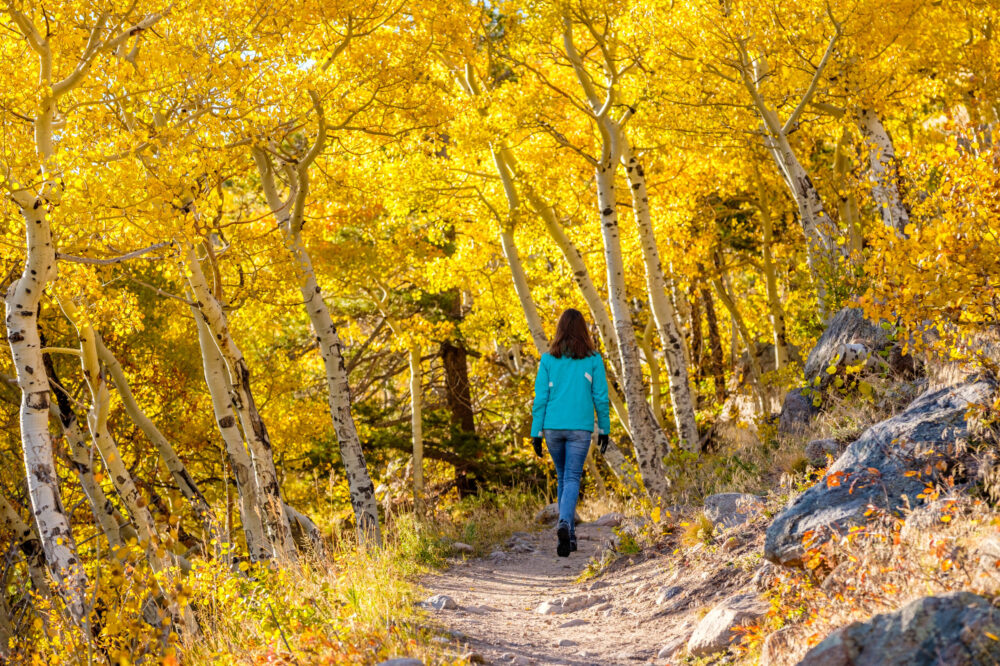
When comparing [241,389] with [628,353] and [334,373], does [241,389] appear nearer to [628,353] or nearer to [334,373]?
[334,373]

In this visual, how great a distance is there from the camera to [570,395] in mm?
6648

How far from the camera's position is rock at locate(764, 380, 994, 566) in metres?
4.68

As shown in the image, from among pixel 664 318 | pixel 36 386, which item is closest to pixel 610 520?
pixel 664 318

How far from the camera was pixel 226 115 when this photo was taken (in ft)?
27.5

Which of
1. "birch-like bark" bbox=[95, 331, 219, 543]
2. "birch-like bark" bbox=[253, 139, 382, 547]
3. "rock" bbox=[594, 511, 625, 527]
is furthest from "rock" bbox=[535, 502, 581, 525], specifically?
"birch-like bark" bbox=[95, 331, 219, 543]

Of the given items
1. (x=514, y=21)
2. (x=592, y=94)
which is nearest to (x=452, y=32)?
(x=514, y=21)

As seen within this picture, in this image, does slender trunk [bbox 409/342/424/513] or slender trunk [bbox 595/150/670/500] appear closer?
slender trunk [bbox 595/150/670/500]

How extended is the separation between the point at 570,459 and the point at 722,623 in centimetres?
225

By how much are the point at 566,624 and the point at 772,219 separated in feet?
44.2

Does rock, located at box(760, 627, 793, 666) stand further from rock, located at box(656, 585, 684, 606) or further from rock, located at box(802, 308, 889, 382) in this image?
rock, located at box(802, 308, 889, 382)

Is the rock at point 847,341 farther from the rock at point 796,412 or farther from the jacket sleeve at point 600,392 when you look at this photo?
the jacket sleeve at point 600,392

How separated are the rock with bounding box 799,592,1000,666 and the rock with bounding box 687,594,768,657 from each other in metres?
1.29

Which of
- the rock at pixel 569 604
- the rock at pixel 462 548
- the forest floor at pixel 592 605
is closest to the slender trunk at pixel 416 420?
the rock at pixel 462 548

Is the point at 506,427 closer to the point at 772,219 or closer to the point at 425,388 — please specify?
the point at 425,388
